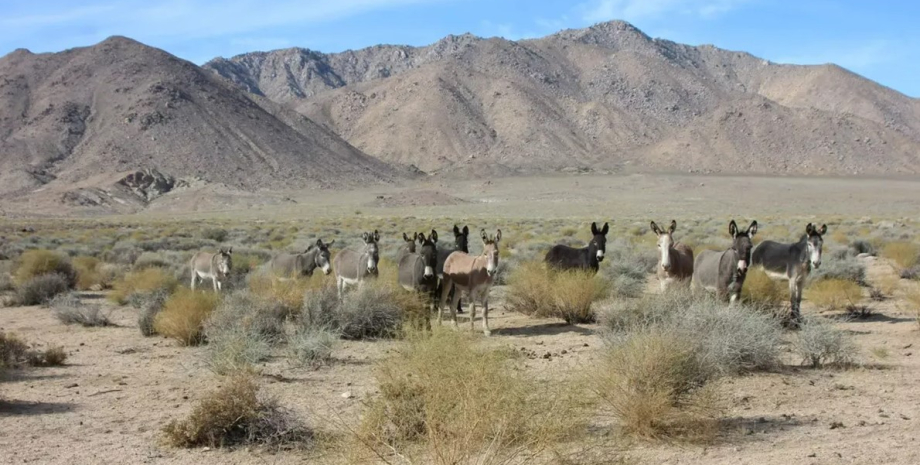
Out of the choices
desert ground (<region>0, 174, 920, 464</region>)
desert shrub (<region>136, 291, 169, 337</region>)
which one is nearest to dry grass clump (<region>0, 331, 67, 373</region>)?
desert ground (<region>0, 174, 920, 464</region>)

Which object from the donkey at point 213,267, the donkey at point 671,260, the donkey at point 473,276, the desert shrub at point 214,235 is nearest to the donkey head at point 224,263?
the donkey at point 213,267

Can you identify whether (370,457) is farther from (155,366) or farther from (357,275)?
(357,275)

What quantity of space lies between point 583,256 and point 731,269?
4007mm

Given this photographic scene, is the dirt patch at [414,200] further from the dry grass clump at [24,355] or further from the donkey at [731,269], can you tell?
the dry grass clump at [24,355]

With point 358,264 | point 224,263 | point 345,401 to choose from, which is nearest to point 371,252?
point 358,264

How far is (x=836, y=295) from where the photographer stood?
16.0 m

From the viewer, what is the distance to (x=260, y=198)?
307 feet

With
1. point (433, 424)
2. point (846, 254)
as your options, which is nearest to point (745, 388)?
point (433, 424)

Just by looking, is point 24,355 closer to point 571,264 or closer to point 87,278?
point 571,264

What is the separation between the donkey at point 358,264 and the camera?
15080 mm

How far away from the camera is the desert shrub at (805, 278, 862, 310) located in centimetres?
1594

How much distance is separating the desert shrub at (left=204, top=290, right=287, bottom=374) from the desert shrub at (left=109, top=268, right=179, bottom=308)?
4.32 metres

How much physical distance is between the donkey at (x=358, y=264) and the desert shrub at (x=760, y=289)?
22.4 ft

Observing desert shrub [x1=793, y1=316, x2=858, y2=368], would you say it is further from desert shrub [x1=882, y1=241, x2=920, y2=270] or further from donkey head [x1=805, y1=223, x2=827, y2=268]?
desert shrub [x1=882, y1=241, x2=920, y2=270]
